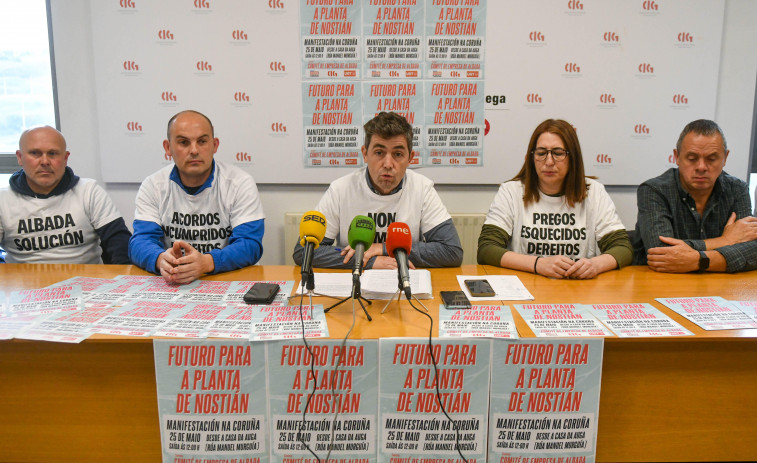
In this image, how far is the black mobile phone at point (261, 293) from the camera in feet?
4.92

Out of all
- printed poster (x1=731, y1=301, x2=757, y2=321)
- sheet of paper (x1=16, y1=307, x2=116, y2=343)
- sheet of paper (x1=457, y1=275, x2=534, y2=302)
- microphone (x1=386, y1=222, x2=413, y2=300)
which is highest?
microphone (x1=386, y1=222, x2=413, y2=300)

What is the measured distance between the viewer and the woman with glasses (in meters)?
2.02

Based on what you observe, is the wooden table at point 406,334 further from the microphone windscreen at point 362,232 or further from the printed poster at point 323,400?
the microphone windscreen at point 362,232

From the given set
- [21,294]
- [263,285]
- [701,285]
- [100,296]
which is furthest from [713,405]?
[21,294]

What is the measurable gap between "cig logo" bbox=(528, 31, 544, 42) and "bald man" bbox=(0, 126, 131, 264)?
8.04 ft

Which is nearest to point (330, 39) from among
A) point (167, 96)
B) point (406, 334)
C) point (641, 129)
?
point (167, 96)

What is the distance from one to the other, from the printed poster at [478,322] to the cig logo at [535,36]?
1933mm

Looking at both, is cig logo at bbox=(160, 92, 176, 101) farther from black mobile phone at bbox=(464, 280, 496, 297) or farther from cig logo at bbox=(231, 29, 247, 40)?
black mobile phone at bbox=(464, 280, 496, 297)

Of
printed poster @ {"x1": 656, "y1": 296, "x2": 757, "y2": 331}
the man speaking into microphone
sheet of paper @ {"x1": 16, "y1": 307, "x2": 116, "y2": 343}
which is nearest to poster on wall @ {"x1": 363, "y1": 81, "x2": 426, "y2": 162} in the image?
the man speaking into microphone

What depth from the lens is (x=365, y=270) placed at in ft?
6.00

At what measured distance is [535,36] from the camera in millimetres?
2748

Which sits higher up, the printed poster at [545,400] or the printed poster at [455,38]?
the printed poster at [455,38]

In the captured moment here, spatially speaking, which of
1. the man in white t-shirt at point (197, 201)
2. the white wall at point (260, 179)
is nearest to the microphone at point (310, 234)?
the man in white t-shirt at point (197, 201)

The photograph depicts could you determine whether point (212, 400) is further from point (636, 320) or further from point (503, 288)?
point (636, 320)
